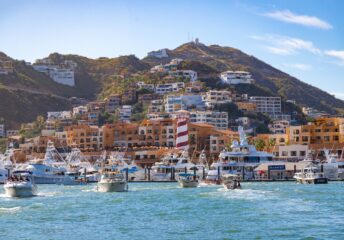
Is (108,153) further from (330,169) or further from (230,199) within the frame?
(230,199)

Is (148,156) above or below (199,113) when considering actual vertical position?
below

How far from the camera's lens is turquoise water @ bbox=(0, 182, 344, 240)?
1833 inches

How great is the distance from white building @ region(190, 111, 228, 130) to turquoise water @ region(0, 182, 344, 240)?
109417 millimetres

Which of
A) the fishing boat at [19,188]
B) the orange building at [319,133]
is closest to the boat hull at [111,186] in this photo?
the fishing boat at [19,188]

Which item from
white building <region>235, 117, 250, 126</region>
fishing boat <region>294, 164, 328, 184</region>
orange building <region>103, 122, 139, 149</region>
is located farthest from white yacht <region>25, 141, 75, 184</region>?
white building <region>235, 117, 250, 126</region>

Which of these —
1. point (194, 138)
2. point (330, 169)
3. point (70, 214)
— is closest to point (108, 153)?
point (194, 138)

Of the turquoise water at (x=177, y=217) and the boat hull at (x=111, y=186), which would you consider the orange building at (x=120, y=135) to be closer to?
the boat hull at (x=111, y=186)

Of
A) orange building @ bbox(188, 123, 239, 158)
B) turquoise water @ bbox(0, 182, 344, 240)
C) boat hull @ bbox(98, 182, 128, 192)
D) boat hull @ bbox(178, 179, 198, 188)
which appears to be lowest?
turquoise water @ bbox(0, 182, 344, 240)

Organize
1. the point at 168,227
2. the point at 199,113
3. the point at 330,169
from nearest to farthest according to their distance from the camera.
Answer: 1. the point at 168,227
2. the point at 330,169
3. the point at 199,113

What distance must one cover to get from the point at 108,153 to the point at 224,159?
41.4 m

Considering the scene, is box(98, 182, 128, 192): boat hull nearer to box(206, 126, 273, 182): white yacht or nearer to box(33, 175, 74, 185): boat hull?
box(33, 175, 74, 185): boat hull

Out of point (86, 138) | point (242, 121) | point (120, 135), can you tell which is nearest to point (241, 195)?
point (120, 135)

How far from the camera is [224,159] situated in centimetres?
13375

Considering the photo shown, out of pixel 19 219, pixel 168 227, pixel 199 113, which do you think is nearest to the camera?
pixel 168 227
